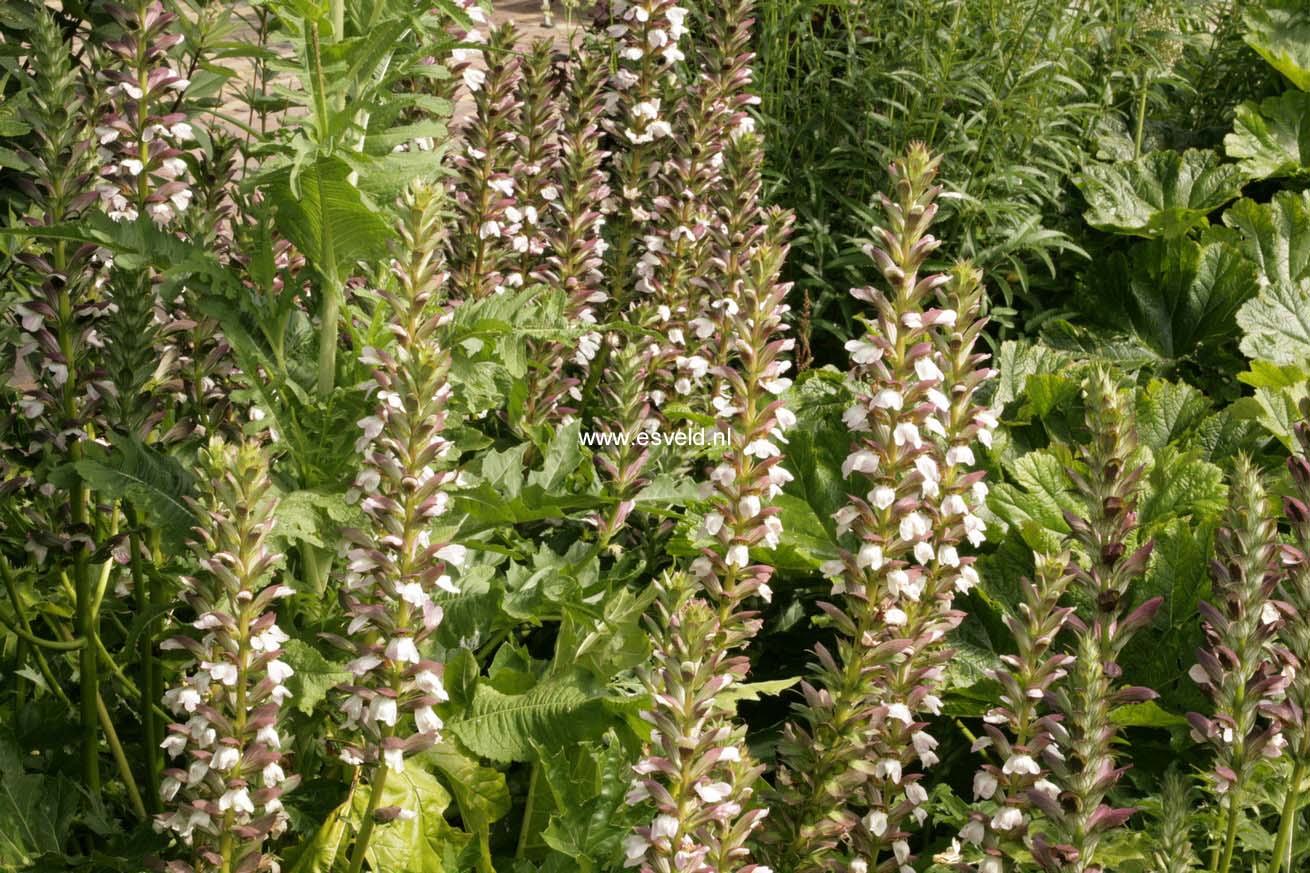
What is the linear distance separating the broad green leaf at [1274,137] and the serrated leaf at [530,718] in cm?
362

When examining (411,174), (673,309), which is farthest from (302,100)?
(673,309)

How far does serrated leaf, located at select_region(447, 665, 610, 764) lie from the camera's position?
7.57 feet

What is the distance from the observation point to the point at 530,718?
2.33 meters

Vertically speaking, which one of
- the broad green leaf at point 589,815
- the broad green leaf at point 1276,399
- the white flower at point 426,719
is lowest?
the broad green leaf at point 589,815

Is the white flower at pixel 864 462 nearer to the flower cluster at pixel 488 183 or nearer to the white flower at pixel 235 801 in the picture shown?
the white flower at pixel 235 801

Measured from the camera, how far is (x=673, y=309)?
339cm

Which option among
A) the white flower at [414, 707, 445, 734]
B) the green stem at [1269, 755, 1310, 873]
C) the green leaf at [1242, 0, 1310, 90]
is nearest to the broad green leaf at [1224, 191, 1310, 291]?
the green leaf at [1242, 0, 1310, 90]

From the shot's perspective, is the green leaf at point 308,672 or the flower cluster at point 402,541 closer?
the flower cluster at point 402,541

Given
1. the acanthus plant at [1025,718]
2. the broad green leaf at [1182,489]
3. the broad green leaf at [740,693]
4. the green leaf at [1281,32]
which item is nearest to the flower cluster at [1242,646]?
the acanthus plant at [1025,718]

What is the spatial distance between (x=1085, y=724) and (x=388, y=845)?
1150 mm

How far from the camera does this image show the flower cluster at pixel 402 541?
5.93 feet

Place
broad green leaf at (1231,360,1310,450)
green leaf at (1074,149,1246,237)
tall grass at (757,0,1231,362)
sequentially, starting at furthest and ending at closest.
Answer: green leaf at (1074,149,1246,237), tall grass at (757,0,1231,362), broad green leaf at (1231,360,1310,450)

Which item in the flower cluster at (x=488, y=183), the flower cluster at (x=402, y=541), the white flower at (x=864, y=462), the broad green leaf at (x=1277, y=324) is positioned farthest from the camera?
the broad green leaf at (x=1277, y=324)

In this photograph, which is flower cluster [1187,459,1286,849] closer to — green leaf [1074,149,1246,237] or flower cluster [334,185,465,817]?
flower cluster [334,185,465,817]
